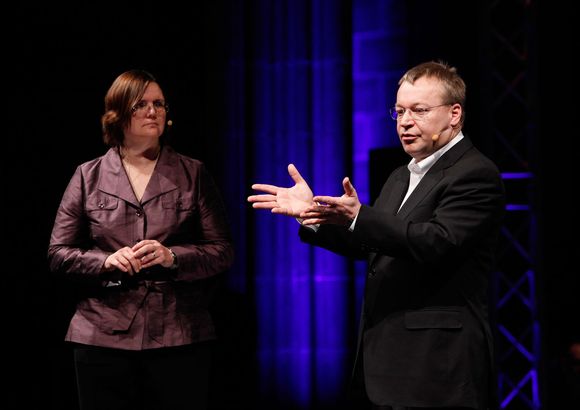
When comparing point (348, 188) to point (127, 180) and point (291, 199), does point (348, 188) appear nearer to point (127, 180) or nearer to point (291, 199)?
point (291, 199)

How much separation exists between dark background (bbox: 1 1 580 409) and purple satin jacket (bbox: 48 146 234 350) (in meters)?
1.36

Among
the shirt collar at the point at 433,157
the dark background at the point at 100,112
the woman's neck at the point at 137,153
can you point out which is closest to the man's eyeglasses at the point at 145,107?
the woman's neck at the point at 137,153

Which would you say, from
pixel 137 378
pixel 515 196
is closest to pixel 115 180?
pixel 137 378

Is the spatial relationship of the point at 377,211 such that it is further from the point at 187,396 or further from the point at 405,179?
the point at 187,396

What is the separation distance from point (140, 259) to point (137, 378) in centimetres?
40

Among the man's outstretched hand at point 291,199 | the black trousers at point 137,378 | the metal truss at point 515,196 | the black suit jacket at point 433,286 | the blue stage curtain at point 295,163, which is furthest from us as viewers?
the blue stage curtain at point 295,163

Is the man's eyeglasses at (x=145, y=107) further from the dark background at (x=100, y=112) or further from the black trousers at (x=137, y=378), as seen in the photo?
the dark background at (x=100, y=112)

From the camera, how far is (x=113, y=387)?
96.5 inches

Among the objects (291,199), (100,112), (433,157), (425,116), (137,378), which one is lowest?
(137,378)

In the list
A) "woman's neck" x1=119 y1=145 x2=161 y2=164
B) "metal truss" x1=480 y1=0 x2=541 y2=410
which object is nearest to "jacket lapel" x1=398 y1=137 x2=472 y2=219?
"woman's neck" x1=119 y1=145 x2=161 y2=164

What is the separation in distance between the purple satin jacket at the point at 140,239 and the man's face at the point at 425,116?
77 cm

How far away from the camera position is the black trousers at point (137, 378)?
8.02ft

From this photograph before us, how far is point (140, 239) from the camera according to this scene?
2539mm

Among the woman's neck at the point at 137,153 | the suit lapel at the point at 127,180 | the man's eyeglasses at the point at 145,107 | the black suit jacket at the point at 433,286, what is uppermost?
the man's eyeglasses at the point at 145,107
